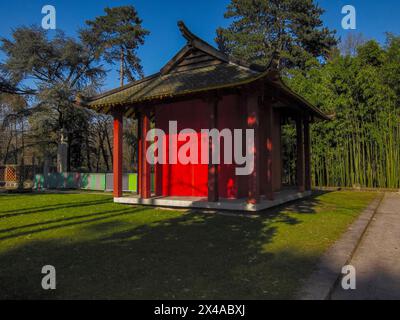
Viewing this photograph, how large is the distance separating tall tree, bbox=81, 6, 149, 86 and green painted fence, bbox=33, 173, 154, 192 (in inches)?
432

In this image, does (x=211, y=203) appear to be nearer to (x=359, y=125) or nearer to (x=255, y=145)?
(x=255, y=145)

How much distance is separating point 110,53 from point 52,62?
4.87 m

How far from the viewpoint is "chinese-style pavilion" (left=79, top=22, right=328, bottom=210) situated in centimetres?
778

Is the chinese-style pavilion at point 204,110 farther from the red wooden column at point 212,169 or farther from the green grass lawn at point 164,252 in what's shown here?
the green grass lawn at point 164,252

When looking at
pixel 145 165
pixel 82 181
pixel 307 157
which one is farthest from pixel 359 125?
pixel 82 181

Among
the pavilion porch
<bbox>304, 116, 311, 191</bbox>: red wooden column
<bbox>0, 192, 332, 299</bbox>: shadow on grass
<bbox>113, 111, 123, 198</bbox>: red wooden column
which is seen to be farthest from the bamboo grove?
<bbox>0, 192, 332, 299</bbox>: shadow on grass

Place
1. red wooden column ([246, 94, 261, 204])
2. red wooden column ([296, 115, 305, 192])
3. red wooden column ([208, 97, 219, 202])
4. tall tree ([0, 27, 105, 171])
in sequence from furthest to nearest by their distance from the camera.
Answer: tall tree ([0, 27, 105, 171]), red wooden column ([296, 115, 305, 192]), red wooden column ([208, 97, 219, 202]), red wooden column ([246, 94, 261, 204])

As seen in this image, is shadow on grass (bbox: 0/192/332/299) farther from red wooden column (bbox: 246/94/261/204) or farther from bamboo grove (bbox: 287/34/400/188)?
bamboo grove (bbox: 287/34/400/188)

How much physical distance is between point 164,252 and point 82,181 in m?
15.3

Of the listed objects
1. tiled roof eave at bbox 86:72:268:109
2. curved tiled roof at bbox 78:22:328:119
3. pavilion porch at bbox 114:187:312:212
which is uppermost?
curved tiled roof at bbox 78:22:328:119

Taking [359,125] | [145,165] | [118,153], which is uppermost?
[359,125]

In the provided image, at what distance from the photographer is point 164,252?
461 centimetres
